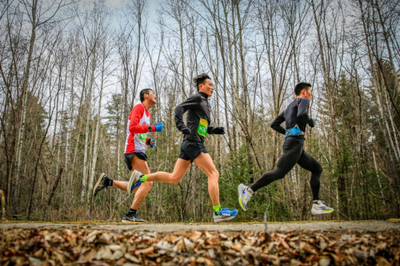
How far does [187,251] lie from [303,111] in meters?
3.05

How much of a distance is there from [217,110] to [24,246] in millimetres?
11130

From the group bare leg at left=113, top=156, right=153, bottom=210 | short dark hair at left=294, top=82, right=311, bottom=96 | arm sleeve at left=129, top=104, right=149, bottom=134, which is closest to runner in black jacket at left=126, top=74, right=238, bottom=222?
bare leg at left=113, top=156, right=153, bottom=210

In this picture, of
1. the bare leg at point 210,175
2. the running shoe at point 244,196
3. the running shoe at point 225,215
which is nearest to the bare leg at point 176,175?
the bare leg at point 210,175

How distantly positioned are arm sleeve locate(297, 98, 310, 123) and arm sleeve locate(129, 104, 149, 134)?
2687mm

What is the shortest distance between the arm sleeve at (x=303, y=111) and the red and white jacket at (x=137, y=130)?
2.69 metres

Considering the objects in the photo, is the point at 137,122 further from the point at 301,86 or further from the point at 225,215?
the point at 301,86

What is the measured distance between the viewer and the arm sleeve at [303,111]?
3.85 m

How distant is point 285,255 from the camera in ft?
5.69

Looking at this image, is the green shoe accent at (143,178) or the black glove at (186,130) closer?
the black glove at (186,130)

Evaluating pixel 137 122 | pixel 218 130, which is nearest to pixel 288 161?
pixel 218 130

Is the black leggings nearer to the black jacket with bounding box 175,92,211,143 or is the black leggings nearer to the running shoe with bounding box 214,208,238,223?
the running shoe with bounding box 214,208,238,223

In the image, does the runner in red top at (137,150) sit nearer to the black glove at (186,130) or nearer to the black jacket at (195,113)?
the black jacket at (195,113)

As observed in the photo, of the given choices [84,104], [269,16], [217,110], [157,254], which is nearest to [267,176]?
[157,254]

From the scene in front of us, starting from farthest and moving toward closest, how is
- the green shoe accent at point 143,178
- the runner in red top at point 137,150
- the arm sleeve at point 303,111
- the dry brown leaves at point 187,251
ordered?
the runner in red top at point 137,150, the green shoe accent at point 143,178, the arm sleeve at point 303,111, the dry brown leaves at point 187,251
